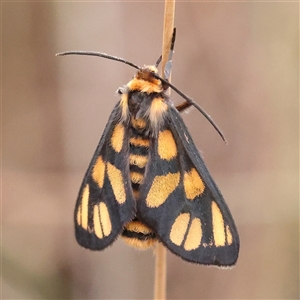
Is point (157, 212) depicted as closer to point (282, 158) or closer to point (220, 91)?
point (220, 91)

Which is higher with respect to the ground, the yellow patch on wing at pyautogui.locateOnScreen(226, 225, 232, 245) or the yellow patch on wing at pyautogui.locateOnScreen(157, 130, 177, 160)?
the yellow patch on wing at pyautogui.locateOnScreen(157, 130, 177, 160)

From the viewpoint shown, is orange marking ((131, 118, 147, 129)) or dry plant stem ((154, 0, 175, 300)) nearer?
dry plant stem ((154, 0, 175, 300))

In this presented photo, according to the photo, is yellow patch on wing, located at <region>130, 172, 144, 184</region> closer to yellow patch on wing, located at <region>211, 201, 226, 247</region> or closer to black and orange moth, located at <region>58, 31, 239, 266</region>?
black and orange moth, located at <region>58, 31, 239, 266</region>

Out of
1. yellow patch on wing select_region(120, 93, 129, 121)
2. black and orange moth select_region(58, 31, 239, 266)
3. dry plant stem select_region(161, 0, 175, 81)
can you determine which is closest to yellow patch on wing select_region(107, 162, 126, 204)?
black and orange moth select_region(58, 31, 239, 266)

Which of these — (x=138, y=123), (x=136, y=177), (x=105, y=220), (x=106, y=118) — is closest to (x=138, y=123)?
(x=138, y=123)

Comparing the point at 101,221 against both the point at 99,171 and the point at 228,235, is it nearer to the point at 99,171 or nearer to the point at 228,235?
the point at 99,171

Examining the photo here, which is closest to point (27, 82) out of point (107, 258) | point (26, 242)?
point (26, 242)
